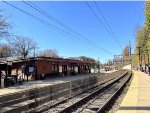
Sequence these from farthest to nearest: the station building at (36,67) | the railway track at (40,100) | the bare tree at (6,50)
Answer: the bare tree at (6,50) → the station building at (36,67) → the railway track at (40,100)

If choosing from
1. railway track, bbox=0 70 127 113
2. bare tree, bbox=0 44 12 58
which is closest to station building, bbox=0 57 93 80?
railway track, bbox=0 70 127 113

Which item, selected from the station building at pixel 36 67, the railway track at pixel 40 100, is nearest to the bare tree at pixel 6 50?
the station building at pixel 36 67

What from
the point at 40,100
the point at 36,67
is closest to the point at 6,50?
the point at 36,67

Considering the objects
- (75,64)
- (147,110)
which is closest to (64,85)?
(147,110)

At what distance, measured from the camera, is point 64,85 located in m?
21.2

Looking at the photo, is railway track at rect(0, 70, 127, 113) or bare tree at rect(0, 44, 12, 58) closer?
railway track at rect(0, 70, 127, 113)

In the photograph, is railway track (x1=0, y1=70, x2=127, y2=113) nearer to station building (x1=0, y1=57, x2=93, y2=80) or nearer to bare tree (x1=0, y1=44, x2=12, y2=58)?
station building (x1=0, y1=57, x2=93, y2=80)

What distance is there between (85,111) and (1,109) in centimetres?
465

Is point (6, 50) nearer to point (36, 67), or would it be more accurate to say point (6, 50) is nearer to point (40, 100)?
point (36, 67)

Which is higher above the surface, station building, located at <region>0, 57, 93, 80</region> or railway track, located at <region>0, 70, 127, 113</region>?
station building, located at <region>0, 57, 93, 80</region>

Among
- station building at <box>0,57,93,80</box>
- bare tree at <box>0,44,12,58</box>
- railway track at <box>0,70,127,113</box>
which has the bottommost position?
railway track at <box>0,70,127,113</box>

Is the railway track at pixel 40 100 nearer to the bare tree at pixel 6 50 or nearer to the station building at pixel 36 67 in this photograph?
the station building at pixel 36 67

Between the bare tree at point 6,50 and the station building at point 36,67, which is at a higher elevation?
the bare tree at point 6,50

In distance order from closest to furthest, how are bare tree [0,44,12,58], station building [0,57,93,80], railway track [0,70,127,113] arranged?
1. railway track [0,70,127,113]
2. station building [0,57,93,80]
3. bare tree [0,44,12,58]
